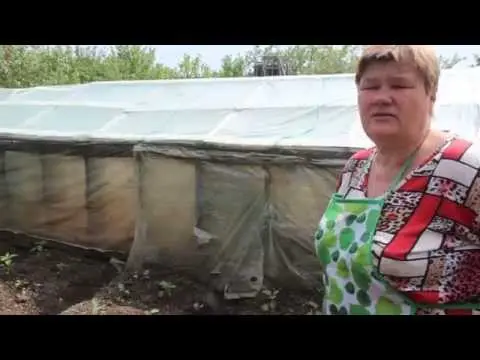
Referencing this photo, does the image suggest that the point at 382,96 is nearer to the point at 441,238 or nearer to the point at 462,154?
the point at 462,154

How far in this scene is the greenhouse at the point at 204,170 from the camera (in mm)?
5332

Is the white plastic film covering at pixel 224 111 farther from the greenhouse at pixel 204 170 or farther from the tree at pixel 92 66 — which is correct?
the tree at pixel 92 66

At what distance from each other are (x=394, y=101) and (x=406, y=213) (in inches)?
11.6

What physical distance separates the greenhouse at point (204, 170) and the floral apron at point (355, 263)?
361 centimetres

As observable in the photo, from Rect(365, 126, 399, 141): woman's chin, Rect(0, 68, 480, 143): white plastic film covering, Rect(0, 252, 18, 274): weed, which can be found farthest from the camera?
Rect(0, 252, 18, 274): weed

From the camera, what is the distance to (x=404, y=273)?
1.28 m

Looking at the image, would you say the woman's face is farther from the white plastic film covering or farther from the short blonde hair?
the white plastic film covering

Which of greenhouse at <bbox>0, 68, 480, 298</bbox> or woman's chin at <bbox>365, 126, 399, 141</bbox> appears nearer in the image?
woman's chin at <bbox>365, 126, 399, 141</bbox>

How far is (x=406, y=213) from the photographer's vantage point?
4.35 feet

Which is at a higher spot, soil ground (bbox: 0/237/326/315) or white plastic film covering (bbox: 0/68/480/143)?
white plastic film covering (bbox: 0/68/480/143)

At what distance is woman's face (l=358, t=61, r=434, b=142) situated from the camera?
53.0 inches

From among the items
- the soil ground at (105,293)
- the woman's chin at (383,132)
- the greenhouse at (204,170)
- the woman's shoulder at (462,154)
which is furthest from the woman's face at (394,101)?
the soil ground at (105,293)

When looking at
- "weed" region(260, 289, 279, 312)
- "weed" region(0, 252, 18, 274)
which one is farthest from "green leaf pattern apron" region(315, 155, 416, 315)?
"weed" region(0, 252, 18, 274)
